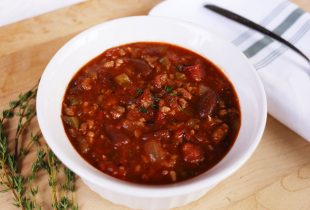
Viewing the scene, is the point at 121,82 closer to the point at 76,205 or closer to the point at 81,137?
the point at 81,137

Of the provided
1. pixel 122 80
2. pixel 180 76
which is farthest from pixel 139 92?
pixel 180 76

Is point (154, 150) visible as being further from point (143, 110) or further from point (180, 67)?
point (180, 67)

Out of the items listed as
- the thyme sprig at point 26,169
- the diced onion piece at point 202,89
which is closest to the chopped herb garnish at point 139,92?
the diced onion piece at point 202,89

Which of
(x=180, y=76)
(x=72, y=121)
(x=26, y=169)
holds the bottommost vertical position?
(x=26, y=169)

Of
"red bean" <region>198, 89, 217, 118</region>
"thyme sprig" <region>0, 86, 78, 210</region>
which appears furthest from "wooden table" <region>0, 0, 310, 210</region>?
"red bean" <region>198, 89, 217, 118</region>

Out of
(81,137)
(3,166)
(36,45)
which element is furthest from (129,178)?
(36,45)

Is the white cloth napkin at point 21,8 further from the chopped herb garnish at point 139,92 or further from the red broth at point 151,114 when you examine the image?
the chopped herb garnish at point 139,92

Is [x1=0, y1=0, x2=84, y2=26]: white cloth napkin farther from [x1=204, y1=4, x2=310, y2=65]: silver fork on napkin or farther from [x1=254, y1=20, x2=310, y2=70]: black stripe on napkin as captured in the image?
[x1=254, y1=20, x2=310, y2=70]: black stripe on napkin
